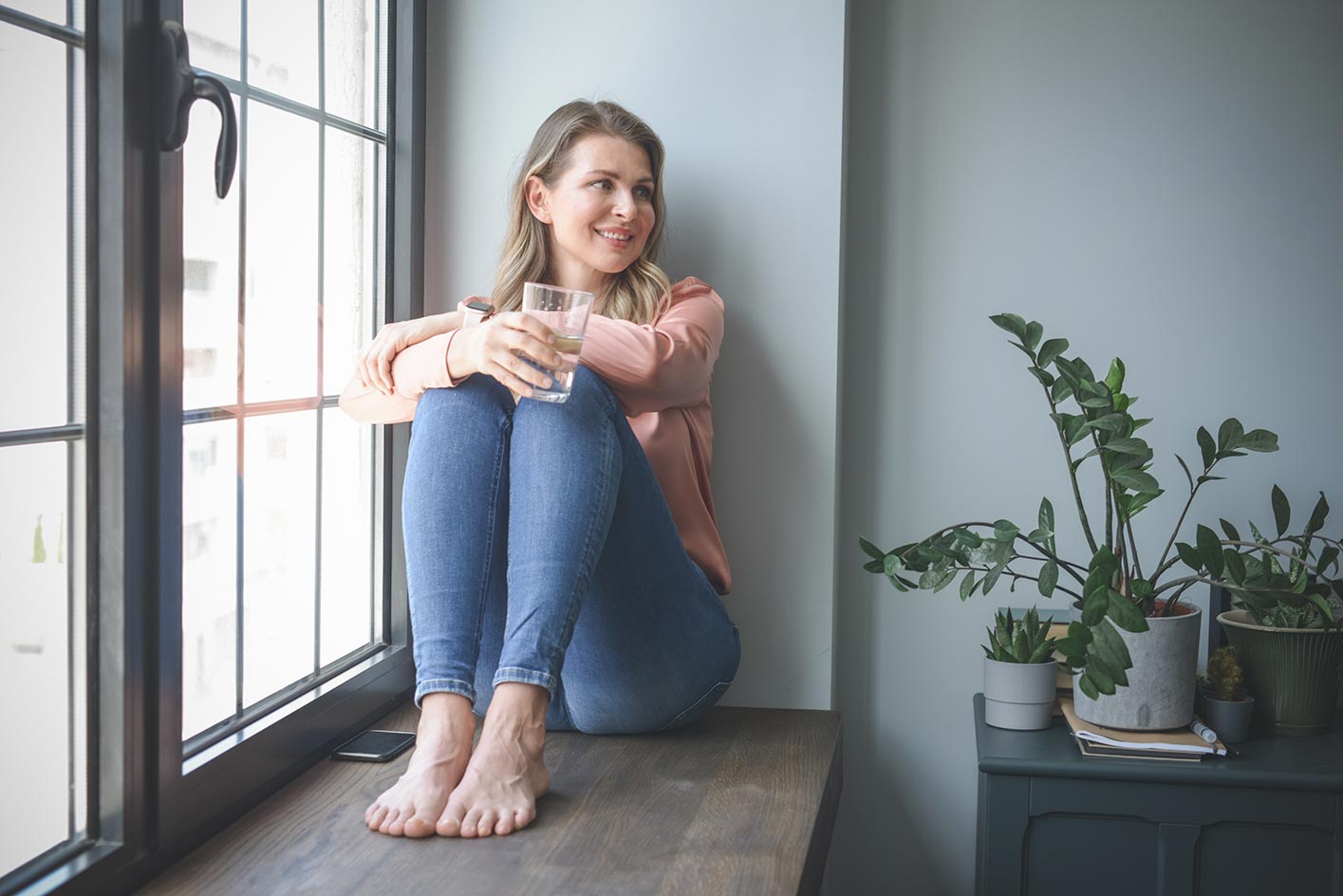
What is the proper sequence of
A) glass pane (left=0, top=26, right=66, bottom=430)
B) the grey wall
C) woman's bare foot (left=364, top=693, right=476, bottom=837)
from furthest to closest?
the grey wall < woman's bare foot (left=364, top=693, right=476, bottom=837) < glass pane (left=0, top=26, right=66, bottom=430)

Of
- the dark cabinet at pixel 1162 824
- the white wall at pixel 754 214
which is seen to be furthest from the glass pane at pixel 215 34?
the dark cabinet at pixel 1162 824

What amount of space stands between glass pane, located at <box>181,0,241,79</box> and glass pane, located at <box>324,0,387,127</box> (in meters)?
0.27

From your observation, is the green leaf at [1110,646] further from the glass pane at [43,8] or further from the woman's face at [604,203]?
the glass pane at [43,8]

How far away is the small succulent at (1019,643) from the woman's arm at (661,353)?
60 centimetres

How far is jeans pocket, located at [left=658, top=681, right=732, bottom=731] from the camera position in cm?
179

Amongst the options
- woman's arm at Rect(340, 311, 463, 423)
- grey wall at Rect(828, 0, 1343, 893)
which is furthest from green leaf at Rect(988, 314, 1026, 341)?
woman's arm at Rect(340, 311, 463, 423)

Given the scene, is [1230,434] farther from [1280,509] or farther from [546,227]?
[546,227]

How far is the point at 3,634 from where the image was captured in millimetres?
1157

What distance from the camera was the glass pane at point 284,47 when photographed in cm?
158

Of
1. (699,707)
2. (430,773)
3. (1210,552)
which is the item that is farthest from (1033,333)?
(430,773)

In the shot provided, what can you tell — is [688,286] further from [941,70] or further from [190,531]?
[190,531]

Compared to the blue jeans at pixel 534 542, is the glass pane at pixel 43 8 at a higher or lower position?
higher

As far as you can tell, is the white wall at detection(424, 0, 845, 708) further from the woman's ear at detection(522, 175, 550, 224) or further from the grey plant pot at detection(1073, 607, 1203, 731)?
the grey plant pot at detection(1073, 607, 1203, 731)

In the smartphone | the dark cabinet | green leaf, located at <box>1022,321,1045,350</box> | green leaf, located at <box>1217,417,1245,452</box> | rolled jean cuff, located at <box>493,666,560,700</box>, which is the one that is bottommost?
the dark cabinet
